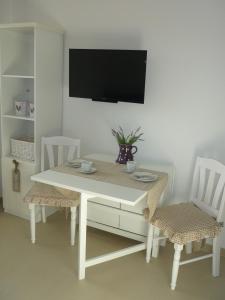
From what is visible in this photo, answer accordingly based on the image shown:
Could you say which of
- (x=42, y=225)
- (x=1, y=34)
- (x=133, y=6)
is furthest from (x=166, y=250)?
(x=1, y=34)

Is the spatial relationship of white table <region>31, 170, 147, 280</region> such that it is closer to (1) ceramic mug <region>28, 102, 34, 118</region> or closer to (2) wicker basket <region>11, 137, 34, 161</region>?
(2) wicker basket <region>11, 137, 34, 161</region>

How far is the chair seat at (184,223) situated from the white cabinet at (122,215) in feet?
0.75

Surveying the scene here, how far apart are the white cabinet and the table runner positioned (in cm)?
21

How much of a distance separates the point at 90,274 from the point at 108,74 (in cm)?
168

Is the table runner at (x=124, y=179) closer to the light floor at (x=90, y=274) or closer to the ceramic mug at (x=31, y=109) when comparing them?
the light floor at (x=90, y=274)

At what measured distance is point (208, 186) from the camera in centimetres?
253

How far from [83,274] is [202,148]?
1.42 m

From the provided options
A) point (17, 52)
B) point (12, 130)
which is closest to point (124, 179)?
point (12, 130)

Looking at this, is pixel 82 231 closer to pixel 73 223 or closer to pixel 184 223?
pixel 73 223

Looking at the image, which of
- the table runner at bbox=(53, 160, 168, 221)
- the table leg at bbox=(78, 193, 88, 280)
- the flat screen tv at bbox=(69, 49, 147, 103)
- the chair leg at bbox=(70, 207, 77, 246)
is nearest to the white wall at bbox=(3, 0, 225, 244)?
the flat screen tv at bbox=(69, 49, 147, 103)

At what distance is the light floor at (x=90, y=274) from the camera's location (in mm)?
2223

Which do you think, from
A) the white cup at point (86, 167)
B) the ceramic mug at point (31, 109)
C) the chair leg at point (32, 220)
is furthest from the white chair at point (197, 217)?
the ceramic mug at point (31, 109)

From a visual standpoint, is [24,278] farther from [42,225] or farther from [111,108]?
[111,108]

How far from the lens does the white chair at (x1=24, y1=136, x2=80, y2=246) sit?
265 cm
